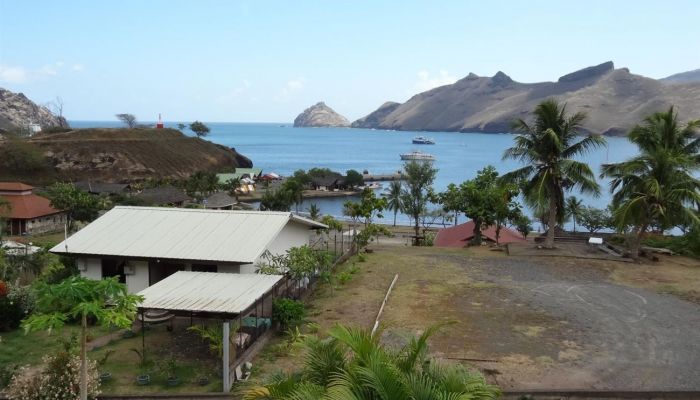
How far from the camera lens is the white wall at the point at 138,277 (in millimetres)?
17406

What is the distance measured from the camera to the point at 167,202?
53656 mm

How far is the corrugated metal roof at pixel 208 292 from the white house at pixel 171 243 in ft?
3.41

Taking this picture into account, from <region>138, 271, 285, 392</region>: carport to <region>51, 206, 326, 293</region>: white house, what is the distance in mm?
1217

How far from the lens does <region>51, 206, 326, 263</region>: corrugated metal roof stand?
16844mm

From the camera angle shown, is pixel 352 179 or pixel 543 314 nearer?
pixel 543 314

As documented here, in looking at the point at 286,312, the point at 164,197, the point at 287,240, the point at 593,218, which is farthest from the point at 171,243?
the point at 593,218

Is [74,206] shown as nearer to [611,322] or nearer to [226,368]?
[226,368]

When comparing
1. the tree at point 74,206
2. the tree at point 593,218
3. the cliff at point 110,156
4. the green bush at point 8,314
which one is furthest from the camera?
the cliff at point 110,156

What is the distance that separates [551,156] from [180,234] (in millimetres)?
17018

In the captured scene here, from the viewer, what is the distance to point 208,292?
13648 millimetres

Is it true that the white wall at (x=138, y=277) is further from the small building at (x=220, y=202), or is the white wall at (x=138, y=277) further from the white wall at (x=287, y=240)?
the small building at (x=220, y=202)

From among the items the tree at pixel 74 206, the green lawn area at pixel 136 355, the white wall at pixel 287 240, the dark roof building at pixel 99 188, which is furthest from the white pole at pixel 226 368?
the dark roof building at pixel 99 188

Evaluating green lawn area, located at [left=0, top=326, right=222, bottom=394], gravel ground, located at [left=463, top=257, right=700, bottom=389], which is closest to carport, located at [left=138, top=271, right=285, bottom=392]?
green lawn area, located at [left=0, top=326, right=222, bottom=394]

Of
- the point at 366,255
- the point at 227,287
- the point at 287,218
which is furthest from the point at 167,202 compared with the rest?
the point at 227,287
